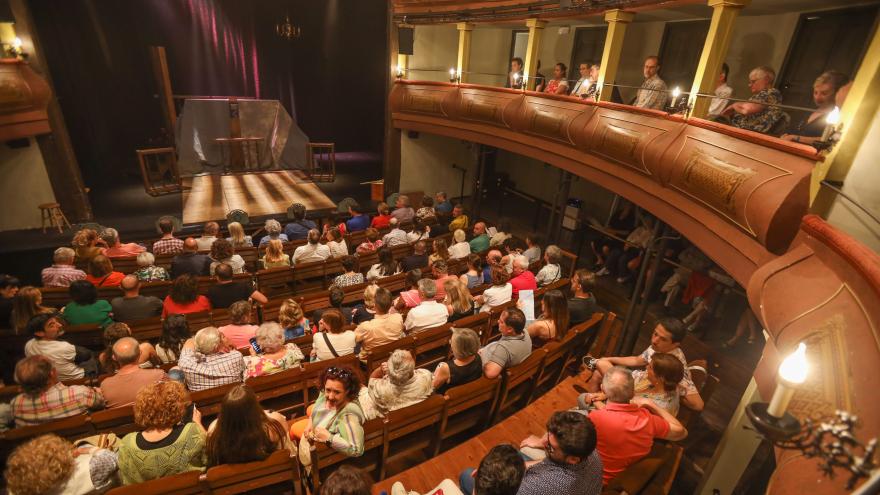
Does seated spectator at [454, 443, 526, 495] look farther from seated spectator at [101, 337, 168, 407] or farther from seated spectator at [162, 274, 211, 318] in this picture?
seated spectator at [162, 274, 211, 318]

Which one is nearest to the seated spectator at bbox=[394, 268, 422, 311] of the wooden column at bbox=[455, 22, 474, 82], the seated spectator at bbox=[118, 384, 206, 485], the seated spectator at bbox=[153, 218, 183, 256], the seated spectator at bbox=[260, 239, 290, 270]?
the seated spectator at bbox=[260, 239, 290, 270]

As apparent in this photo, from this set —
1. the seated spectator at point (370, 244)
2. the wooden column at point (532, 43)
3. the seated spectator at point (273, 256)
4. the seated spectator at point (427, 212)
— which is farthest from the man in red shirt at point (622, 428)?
the wooden column at point (532, 43)

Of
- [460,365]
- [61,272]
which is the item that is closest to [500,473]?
[460,365]

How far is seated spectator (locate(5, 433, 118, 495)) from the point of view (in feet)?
6.44

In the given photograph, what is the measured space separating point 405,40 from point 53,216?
7.90 metres

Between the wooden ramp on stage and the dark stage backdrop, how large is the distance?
5.63 ft

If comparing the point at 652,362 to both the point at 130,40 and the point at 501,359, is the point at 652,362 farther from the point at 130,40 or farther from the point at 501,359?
the point at 130,40

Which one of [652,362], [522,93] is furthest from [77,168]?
[652,362]

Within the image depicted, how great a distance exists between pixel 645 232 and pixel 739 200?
3.87 m

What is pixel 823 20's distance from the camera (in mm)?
5520

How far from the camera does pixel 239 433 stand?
7.43 feet

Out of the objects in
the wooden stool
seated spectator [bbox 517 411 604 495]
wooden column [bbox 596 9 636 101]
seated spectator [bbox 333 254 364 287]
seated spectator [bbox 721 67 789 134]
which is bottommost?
the wooden stool

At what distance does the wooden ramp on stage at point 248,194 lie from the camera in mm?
8797

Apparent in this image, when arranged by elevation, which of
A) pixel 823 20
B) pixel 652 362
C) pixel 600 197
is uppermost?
pixel 823 20
